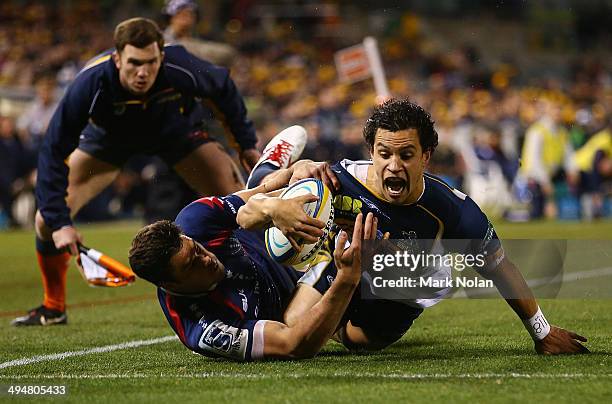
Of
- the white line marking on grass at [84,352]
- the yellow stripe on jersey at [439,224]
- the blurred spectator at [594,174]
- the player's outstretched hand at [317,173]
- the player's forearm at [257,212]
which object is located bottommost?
the blurred spectator at [594,174]

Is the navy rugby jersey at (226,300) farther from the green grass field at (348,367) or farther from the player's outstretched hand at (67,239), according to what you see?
the player's outstretched hand at (67,239)

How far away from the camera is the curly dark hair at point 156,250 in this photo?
4941 millimetres

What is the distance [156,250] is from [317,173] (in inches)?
33.5

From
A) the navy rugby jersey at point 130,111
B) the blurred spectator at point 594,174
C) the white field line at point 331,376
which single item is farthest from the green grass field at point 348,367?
the blurred spectator at point 594,174

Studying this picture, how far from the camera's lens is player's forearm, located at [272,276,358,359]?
4.90 m

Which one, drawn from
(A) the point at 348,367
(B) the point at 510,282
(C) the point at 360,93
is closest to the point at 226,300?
(A) the point at 348,367

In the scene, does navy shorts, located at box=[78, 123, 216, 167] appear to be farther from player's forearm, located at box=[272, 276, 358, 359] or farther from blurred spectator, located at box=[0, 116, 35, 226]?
blurred spectator, located at box=[0, 116, 35, 226]

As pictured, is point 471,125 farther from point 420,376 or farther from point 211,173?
point 420,376

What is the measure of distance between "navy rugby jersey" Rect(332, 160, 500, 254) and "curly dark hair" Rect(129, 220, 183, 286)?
83cm

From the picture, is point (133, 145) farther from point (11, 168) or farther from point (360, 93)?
A: point (360, 93)

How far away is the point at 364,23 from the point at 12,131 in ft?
47.9

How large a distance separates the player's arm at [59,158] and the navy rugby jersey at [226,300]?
5.42ft

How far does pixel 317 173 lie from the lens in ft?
17.1

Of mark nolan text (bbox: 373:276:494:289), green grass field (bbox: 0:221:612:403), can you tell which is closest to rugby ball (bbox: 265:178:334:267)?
green grass field (bbox: 0:221:612:403)
